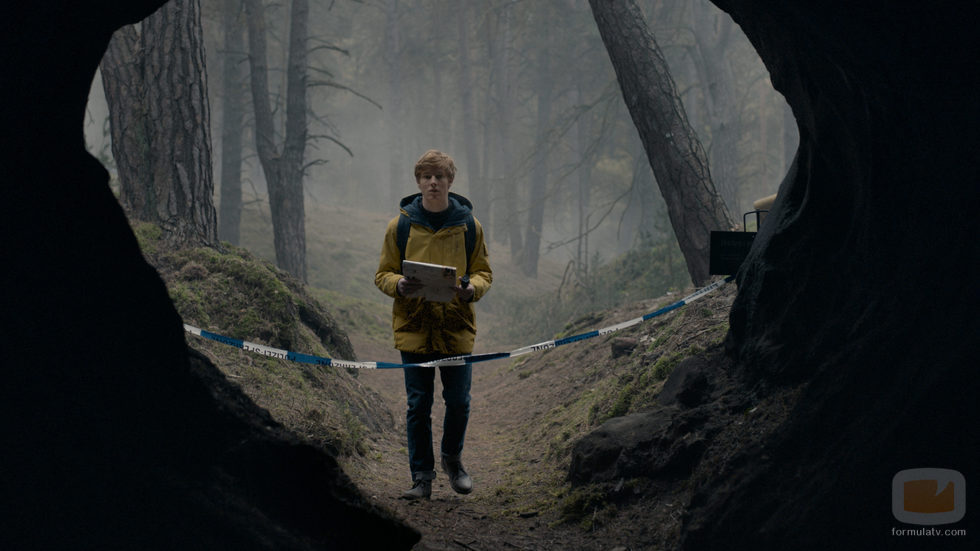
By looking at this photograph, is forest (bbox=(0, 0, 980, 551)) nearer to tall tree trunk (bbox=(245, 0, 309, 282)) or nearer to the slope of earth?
the slope of earth

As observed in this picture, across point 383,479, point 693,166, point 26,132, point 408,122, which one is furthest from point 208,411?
point 408,122

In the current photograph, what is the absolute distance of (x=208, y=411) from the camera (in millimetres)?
3510

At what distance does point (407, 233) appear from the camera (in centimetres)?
468

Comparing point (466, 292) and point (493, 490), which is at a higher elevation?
point (466, 292)

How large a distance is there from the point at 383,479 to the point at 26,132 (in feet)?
12.3

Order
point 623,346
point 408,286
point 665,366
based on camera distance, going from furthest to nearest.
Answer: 1. point 623,346
2. point 665,366
3. point 408,286

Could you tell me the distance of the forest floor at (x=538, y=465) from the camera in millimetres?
4297

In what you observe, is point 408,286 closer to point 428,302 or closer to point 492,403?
point 428,302

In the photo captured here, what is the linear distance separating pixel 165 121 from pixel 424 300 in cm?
577

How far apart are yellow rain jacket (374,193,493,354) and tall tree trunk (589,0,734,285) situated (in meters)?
4.54

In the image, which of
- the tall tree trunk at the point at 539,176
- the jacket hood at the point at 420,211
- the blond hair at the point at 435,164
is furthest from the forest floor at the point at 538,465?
the tall tree trunk at the point at 539,176

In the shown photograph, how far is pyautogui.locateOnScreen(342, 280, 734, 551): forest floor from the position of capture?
14.1 feet

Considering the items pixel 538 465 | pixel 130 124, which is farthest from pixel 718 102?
pixel 538 465

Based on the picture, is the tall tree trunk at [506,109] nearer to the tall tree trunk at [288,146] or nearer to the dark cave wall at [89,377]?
the tall tree trunk at [288,146]
